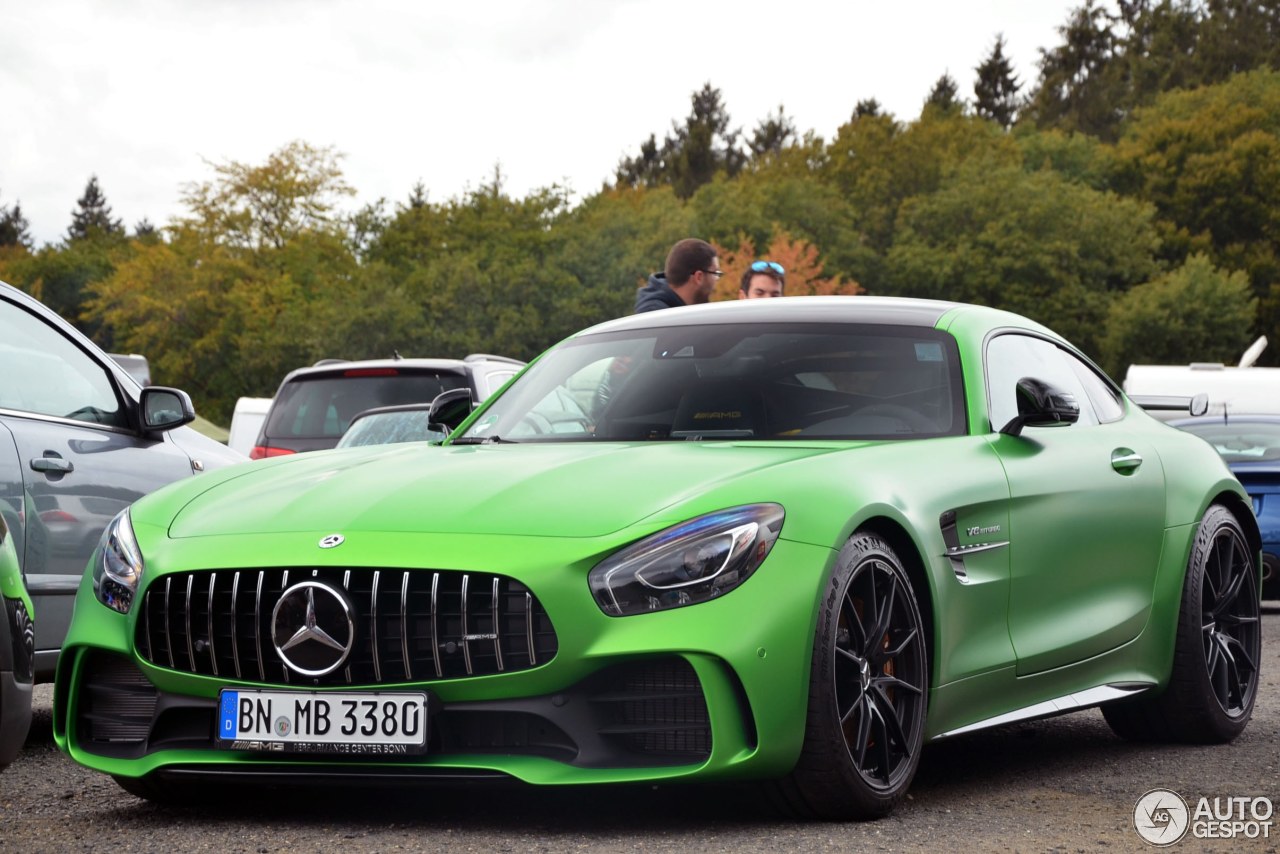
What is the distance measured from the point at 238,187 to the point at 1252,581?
7757cm

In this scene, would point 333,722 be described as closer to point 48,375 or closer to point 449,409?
point 449,409

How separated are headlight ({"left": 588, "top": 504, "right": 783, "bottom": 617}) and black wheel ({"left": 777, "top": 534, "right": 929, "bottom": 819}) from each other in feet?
0.88

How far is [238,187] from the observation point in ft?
267

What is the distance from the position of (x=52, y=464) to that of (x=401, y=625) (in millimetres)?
2740

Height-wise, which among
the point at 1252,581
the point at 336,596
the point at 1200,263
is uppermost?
the point at 336,596

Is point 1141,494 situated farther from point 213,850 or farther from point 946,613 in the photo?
point 213,850

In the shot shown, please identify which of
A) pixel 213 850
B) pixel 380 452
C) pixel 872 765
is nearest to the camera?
pixel 213 850

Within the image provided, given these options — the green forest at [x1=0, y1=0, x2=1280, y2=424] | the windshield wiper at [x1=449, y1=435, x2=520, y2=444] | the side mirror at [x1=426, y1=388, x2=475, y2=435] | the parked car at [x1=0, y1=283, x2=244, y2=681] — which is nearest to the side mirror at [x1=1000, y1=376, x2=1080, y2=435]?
the windshield wiper at [x1=449, y1=435, x2=520, y2=444]

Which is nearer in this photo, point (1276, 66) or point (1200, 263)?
point (1200, 263)

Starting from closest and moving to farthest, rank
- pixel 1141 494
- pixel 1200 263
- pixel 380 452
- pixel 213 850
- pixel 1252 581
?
1. pixel 213 850
2. pixel 380 452
3. pixel 1141 494
4. pixel 1252 581
5. pixel 1200 263

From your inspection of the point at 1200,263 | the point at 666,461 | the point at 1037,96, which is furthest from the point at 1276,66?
the point at 666,461

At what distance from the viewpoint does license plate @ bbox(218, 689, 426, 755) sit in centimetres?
444

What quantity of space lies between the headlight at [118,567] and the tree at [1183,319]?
63.9 m

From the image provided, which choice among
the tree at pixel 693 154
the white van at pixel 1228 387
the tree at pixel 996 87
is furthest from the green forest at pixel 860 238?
the white van at pixel 1228 387
